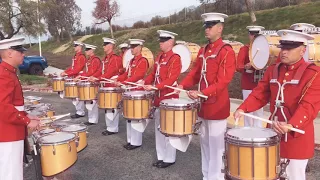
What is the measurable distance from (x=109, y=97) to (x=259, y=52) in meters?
2.80

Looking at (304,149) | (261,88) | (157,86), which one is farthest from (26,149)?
(304,149)

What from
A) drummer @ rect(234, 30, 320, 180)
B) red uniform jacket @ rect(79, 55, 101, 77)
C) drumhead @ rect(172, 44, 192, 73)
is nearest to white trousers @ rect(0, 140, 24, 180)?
drummer @ rect(234, 30, 320, 180)

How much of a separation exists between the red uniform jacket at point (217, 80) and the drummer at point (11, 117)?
1.92 metres

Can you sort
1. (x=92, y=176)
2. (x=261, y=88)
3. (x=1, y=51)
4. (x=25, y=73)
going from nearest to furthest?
(x=261, y=88) < (x=1, y=51) < (x=92, y=176) < (x=25, y=73)

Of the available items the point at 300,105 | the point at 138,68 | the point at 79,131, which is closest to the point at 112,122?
the point at 138,68

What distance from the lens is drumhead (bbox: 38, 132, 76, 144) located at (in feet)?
12.8

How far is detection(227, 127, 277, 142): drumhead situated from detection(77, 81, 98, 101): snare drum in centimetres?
499

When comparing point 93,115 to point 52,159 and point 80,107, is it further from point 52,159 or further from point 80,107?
point 52,159

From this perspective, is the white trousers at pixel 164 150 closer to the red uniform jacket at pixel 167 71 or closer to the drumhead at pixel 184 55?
the red uniform jacket at pixel 167 71

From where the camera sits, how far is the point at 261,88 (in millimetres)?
3412

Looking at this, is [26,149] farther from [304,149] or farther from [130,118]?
[304,149]

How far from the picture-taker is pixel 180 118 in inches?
168

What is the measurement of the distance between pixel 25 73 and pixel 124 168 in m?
17.6

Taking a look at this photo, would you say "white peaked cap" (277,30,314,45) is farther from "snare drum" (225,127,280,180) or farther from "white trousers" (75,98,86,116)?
"white trousers" (75,98,86,116)
